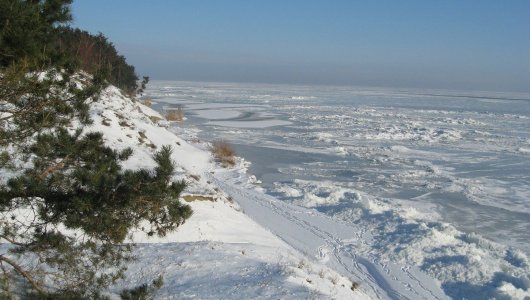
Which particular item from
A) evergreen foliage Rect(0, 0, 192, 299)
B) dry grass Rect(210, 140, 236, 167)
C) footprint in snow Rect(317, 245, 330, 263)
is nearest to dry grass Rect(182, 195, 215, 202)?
footprint in snow Rect(317, 245, 330, 263)

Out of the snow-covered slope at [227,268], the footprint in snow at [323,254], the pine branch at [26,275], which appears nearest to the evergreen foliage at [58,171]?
the pine branch at [26,275]

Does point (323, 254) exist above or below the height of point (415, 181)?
below

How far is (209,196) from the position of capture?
562 inches

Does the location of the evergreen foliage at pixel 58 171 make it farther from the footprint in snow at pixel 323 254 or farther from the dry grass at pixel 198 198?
the dry grass at pixel 198 198

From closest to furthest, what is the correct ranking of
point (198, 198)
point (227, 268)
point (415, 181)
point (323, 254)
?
1. point (227, 268)
2. point (323, 254)
3. point (198, 198)
4. point (415, 181)

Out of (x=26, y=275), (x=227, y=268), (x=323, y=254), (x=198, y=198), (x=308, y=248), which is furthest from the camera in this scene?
(x=198, y=198)

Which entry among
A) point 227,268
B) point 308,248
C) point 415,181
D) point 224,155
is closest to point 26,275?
point 227,268

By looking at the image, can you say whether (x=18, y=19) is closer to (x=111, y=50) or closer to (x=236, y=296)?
(x=236, y=296)

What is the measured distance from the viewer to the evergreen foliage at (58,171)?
14.8 feet

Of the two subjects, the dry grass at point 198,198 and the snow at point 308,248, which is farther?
the dry grass at point 198,198

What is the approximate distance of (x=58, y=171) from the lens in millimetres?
4996

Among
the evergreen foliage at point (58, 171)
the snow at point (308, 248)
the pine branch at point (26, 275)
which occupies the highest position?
the evergreen foliage at point (58, 171)

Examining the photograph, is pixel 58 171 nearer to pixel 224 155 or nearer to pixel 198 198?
pixel 198 198

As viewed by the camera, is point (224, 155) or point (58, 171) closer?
point (58, 171)
